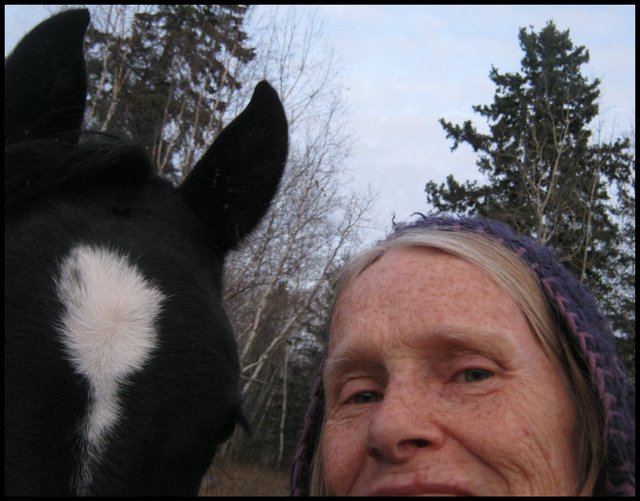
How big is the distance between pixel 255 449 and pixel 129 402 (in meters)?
19.9

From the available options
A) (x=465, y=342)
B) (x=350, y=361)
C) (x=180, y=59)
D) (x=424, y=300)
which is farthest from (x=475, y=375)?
(x=180, y=59)

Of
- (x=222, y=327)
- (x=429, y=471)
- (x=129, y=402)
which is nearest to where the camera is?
(x=429, y=471)

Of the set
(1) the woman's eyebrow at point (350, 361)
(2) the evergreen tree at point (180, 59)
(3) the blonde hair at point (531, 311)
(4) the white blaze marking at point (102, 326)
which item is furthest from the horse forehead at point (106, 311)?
(2) the evergreen tree at point (180, 59)

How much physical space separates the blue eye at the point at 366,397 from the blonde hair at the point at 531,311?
0.31 meters

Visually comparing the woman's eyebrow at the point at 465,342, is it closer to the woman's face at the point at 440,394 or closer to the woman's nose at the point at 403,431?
the woman's face at the point at 440,394

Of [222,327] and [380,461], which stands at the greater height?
[222,327]

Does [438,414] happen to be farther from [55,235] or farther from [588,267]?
[588,267]

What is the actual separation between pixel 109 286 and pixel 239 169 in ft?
2.81

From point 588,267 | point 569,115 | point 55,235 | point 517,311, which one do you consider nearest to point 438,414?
point 517,311

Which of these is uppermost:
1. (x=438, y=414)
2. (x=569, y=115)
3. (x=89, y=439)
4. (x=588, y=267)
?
(x=569, y=115)

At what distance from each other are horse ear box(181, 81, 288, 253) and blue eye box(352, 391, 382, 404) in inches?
38.7

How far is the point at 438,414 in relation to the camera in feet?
4.34

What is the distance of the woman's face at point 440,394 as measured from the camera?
1.28m

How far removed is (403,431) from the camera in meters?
1.27
